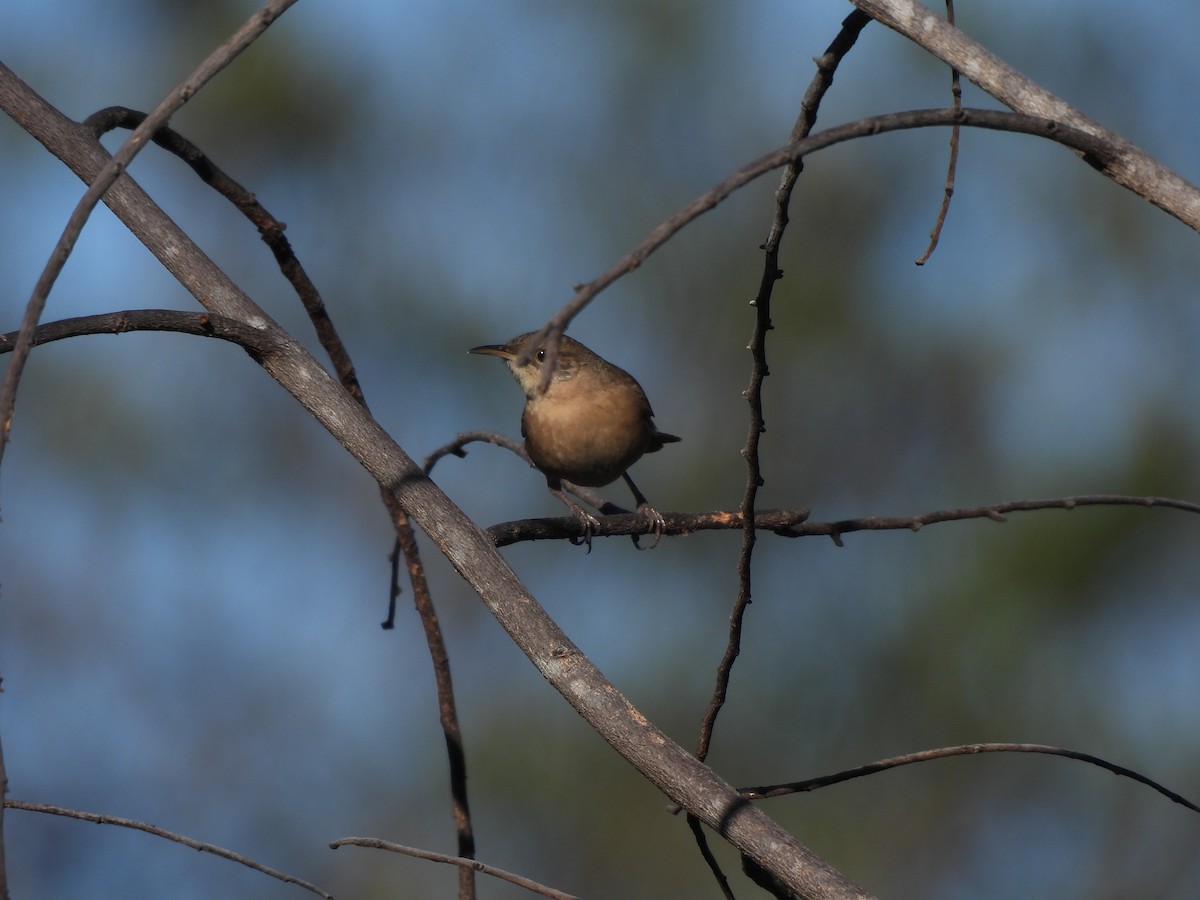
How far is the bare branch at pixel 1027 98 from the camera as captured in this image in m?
1.53

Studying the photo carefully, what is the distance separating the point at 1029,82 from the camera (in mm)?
1635

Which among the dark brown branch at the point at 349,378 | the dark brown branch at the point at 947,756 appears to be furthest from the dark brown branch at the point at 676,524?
the dark brown branch at the point at 947,756

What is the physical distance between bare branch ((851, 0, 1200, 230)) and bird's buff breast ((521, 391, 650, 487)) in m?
3.63

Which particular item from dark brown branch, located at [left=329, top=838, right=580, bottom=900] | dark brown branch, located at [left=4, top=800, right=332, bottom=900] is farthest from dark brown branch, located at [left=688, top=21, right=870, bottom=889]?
dark brown branch, located at [left=4, top=800, right=332, bottom=900]

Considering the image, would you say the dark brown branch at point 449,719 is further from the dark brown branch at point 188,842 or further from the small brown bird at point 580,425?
the small brown bird at point 580,425

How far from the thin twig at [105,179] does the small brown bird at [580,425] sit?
3748 millimetres

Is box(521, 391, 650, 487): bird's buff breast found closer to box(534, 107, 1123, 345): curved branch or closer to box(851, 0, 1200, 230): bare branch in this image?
box(851, 0, 1200, 230): bare branch

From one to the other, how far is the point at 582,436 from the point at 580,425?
5 centimetres

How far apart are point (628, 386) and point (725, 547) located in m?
6.84

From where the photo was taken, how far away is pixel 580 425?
5293 millimetres

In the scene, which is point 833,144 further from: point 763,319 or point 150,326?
point 150,326

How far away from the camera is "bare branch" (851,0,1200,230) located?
5.02 feet

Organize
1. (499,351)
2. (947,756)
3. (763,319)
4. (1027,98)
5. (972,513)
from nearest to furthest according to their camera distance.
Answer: (1027,98)
(763,319)
(947,756)
(972,513)
(499,351)

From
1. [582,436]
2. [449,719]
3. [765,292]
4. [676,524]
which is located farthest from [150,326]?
[582,436]
